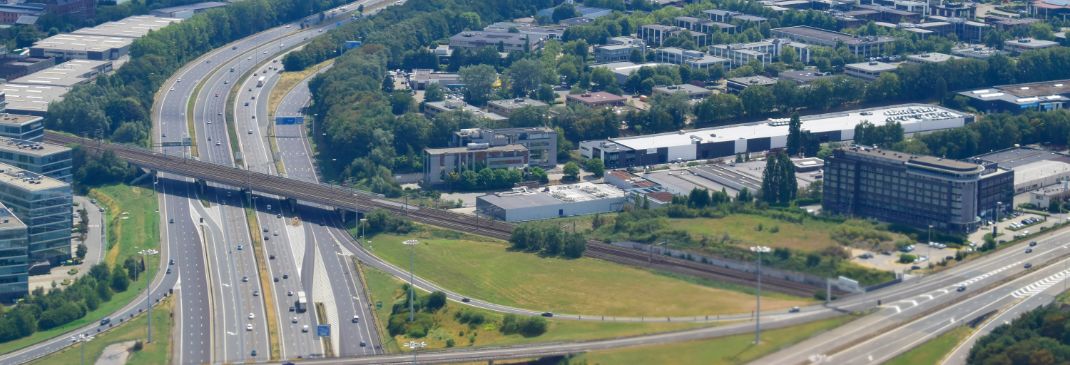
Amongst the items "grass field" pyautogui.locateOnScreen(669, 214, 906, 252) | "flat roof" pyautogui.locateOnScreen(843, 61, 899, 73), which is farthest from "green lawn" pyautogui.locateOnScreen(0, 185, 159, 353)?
"flat roof" pyautogui.locateOnScreen(843, 61, 899, 73)

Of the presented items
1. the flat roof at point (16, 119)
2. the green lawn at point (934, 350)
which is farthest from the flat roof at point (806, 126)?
the green lawn at point (934, 350)

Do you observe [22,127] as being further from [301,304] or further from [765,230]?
[765,230]

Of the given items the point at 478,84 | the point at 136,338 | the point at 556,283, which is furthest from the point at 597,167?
the point at 136,338

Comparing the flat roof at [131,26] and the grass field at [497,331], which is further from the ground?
the flat roof at [131,26]

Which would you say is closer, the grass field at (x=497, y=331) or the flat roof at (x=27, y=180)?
the grass field at (x=497, y=331)

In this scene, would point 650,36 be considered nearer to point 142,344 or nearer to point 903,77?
point 903,77

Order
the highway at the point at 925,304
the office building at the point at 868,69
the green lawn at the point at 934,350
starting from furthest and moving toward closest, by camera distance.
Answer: the office building at the point at 868,69 < the highway at the point at 925,304 < the green lawn at the point at 934,350

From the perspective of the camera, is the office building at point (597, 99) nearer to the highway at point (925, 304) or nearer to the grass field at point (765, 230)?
the grass field at point (765, 230)
